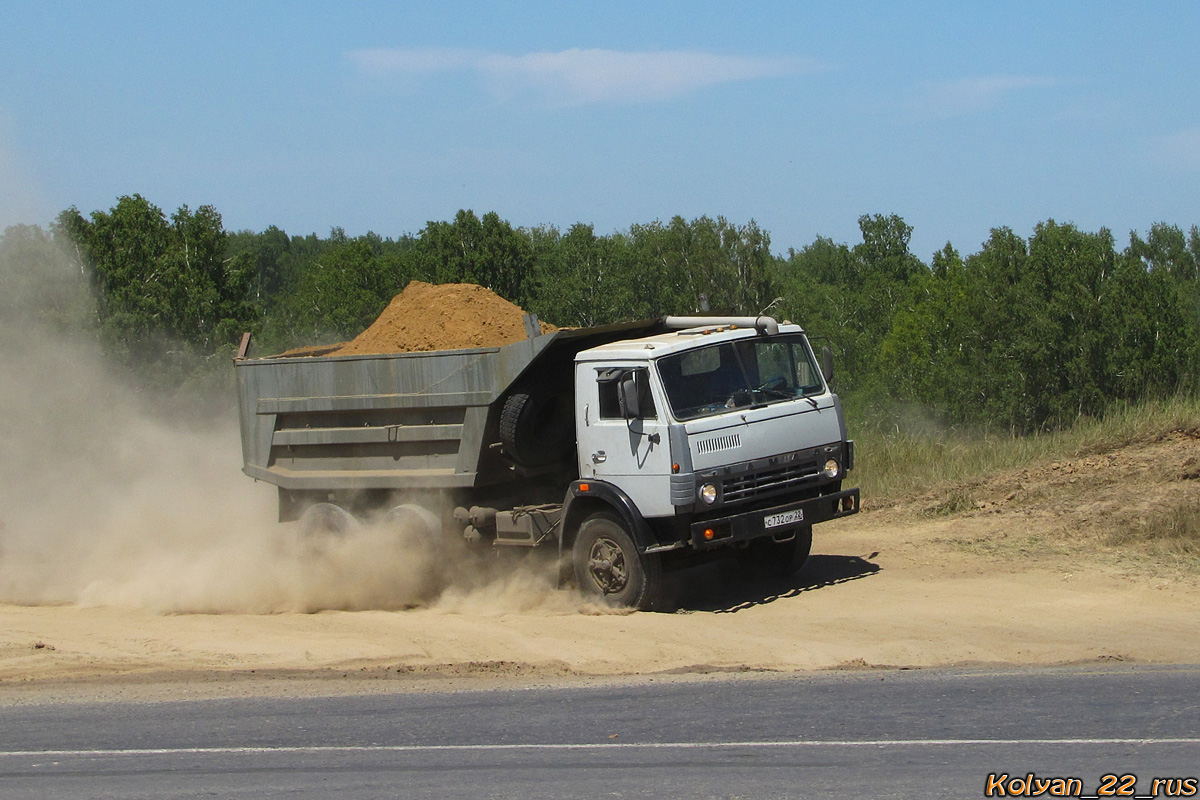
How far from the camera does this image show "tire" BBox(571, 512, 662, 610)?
34.3 ft

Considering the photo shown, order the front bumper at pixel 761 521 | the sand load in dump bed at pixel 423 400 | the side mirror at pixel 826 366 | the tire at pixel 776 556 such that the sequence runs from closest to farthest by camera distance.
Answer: the front bumper at pixel 761 521
the side mirror at pixel 826 366
the sand load in dump bed at pixel 423 400
the tire at pixel 776 556

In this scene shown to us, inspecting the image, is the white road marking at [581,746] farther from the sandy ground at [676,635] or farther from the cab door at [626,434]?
the cab door at [626,434]

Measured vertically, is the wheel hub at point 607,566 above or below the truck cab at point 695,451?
below

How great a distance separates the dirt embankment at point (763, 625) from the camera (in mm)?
8836

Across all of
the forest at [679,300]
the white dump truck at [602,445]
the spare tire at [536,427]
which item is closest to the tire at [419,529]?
the white dump truck at [602,445]

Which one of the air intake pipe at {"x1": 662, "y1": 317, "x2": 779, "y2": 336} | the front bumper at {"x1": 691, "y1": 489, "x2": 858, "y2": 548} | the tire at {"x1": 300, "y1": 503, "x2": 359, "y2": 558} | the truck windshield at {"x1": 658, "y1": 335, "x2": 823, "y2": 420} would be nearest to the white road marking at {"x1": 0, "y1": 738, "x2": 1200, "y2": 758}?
the front bumper at {"x1": 691, "y1": 489, "x2": 858, "y2": 548}

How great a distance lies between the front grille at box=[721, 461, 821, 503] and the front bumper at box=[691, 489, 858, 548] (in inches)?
6.1

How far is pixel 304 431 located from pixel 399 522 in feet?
5.55

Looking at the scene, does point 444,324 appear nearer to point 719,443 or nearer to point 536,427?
point 536,427

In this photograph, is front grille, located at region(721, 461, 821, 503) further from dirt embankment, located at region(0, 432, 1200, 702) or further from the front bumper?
dirt embankment, located at region(0, 432, 1200, 702)

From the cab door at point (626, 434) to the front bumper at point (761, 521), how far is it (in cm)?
37

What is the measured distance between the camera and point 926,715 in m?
6.77

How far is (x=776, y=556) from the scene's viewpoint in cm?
1193

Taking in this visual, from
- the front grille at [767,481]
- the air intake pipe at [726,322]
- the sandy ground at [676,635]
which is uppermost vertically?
the air intake pipe at [726,322]
